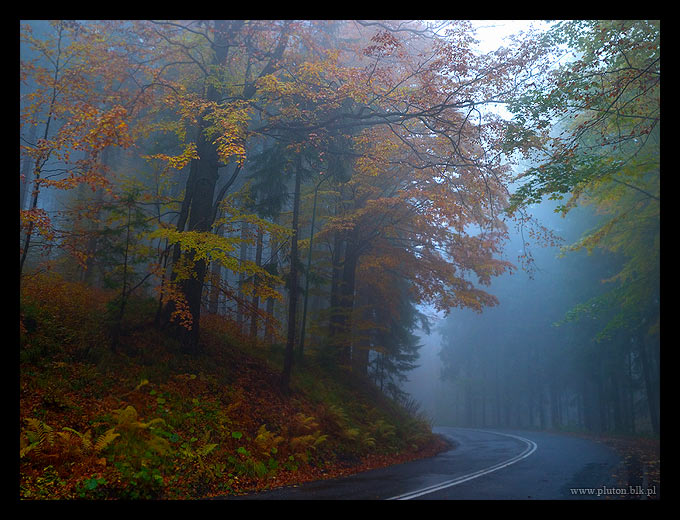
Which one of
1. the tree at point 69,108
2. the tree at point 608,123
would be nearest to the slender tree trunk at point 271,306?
the tree at point 69,108

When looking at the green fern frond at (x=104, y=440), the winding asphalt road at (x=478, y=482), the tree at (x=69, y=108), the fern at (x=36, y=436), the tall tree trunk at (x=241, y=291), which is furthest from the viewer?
the tall tree trunk at (x=241, y=291)

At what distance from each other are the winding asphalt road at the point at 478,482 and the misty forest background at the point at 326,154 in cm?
493

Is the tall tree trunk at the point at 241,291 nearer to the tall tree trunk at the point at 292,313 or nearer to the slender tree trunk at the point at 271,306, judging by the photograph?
the slender tree trunk at the point at 271,306

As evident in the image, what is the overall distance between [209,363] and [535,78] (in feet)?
40.0

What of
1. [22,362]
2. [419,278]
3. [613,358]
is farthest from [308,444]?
[613,358]

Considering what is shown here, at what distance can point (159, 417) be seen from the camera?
384 inches

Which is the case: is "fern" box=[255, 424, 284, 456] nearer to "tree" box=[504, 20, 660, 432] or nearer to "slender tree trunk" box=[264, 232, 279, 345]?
"slender tree trunk" box=[264, 232, 279, 345]

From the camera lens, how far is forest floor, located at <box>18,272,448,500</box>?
24.6ft

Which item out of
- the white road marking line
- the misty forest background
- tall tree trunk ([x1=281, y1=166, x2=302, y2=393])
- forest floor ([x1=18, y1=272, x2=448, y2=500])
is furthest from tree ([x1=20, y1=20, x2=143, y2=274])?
the white road marking line

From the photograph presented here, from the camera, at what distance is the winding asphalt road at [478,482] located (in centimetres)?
832

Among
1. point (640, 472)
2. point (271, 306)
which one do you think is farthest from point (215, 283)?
point (640, 472)

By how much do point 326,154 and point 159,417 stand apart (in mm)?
8955
